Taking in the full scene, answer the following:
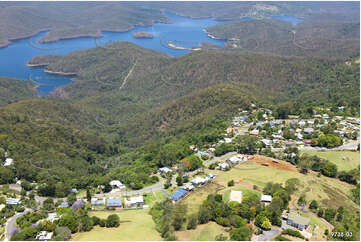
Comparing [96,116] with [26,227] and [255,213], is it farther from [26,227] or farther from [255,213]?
[255,213]

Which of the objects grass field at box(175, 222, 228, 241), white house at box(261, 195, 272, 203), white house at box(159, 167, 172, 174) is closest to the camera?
grass field at box(175, 222, 228, 241)

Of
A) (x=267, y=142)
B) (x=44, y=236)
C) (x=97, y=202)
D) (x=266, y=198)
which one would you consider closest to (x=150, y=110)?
(x=267, y=142)

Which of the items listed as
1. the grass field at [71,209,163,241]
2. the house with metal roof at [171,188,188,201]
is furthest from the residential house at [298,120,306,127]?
the grass field at [71,209,163,241]

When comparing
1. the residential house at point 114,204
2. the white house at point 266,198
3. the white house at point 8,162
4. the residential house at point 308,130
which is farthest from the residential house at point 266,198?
the white house at point 8,162

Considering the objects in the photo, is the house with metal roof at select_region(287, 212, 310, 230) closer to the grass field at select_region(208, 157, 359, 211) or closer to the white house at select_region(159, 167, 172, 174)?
the grass field at select_region(208, 157, 359, 211)

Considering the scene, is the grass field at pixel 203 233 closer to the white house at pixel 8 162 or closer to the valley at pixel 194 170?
the valley at pixel 194 170

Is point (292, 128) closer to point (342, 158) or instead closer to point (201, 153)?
point (342, 158)

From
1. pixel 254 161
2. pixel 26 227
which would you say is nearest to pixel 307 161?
pixel 254 161
